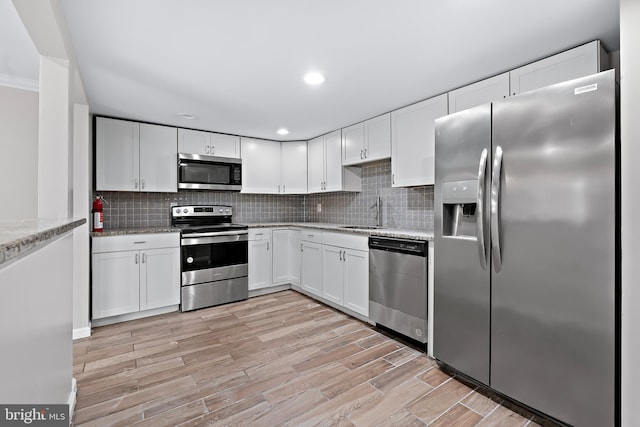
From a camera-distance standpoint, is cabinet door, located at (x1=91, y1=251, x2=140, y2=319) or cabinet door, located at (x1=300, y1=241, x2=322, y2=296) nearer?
cabinet door, located at (x1=91, y1=251, x2=140, y2=319)

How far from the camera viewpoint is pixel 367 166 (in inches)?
156

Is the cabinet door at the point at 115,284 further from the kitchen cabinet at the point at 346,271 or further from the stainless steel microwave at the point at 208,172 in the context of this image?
the kitchen cabinet at the point at 346,271

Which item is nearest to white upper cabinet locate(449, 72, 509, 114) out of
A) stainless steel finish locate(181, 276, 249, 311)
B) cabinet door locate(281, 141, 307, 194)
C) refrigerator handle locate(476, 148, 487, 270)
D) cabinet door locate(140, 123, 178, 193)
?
→ refrigerator handle locate(476, 148, 487, 270)

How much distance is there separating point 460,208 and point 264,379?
1.82 metres

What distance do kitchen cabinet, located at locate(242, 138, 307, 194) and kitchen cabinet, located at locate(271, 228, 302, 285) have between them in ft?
2.29

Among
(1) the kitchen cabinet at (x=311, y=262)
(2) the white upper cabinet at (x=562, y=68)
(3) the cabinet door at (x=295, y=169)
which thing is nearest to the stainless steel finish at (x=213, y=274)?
(1) the kitchen cabinet at (x=311, y=262)

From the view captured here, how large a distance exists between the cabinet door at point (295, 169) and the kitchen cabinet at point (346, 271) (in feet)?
4.11

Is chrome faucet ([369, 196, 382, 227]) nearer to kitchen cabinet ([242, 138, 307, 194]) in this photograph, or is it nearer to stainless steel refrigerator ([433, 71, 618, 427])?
kitchen cabinet ([242, 138, 307, 194])

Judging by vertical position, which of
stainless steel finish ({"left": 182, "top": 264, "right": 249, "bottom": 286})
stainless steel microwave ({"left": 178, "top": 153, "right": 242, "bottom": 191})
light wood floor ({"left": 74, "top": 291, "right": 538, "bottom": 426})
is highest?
stainless steel microwave ({"left": 178, "top": 153, "right": 242, "bottom": 191})

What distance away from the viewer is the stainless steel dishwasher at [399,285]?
8.05 feet

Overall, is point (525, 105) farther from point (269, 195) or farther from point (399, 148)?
point (269, 195)

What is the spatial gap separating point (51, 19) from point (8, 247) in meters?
1.53

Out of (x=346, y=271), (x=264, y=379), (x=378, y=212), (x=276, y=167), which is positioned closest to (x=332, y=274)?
(x=346, y=271)

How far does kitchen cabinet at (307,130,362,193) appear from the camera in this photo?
3.95 meters
